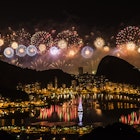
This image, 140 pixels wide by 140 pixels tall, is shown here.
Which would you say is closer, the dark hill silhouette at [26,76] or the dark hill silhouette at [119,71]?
the dark hill silhouette at [26,76]

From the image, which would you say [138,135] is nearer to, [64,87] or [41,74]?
[64,87]

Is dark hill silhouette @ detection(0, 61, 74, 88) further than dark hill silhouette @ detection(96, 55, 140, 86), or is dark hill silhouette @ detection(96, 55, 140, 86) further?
dark hill silhouette @ detection(96, 55, 140, 86)

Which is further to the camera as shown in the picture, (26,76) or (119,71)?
(119,71)

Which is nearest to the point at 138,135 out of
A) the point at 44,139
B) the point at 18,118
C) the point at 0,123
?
the point at 44,139
